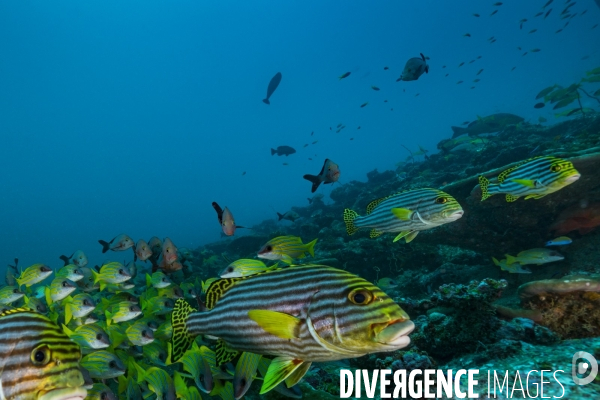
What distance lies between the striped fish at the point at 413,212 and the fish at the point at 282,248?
1.10 m

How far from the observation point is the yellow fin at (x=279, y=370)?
2.13 metres

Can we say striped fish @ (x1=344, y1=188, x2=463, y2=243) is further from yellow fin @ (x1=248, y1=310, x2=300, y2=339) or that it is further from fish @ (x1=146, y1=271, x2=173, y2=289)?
fish @ (x1=146, y1=271, x2=173, y2=289)

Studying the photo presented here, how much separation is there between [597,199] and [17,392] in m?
9.09

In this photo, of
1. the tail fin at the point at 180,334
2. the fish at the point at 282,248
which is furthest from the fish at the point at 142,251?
the tail fin at the point at 180,334

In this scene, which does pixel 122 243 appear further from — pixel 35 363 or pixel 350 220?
pixel 35 363

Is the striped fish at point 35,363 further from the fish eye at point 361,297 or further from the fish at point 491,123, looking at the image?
the fish at point 491,123

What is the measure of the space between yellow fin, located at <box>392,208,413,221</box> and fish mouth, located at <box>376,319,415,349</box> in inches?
92.1

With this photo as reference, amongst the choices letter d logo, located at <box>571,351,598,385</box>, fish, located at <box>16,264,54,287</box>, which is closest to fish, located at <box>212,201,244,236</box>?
fish, located at <box>16,264,54,287</box>

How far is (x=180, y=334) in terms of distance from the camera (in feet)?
9.29

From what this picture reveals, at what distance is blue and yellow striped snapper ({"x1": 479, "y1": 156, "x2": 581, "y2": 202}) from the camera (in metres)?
4.25

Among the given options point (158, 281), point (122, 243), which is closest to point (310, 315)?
point (158, 281)

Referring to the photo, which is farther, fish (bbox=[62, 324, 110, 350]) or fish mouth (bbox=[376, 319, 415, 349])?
fish (bbox=[62, 324, 110, 350])

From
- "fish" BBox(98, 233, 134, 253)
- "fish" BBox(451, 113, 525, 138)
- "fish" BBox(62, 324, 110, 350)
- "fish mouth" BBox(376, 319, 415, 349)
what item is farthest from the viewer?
"fish" BBox(451, 113, 525, 138)

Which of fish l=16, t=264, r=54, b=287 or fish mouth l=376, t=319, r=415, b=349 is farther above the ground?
fish mouth l=376, t=319, r=415, b=349
